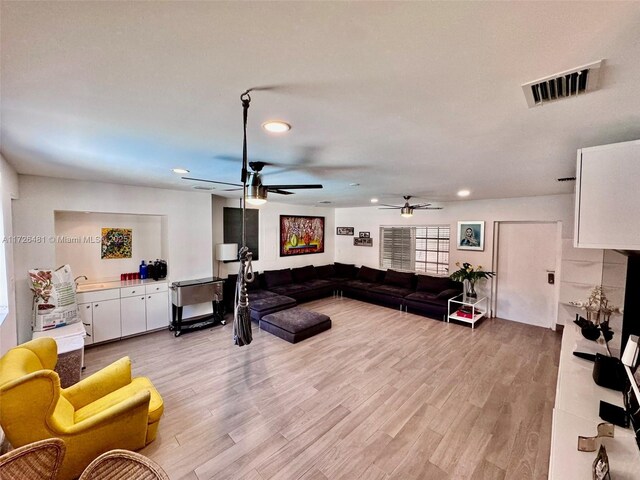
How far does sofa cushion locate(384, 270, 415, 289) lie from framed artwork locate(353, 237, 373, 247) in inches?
43.5

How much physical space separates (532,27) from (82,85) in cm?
179

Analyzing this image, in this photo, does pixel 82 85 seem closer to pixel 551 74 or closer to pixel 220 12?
pixel 220 12

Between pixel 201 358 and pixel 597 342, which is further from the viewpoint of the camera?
pixel 201 358

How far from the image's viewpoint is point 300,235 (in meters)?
7.41

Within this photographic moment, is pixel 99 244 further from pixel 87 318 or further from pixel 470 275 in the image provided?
pixel 470 275

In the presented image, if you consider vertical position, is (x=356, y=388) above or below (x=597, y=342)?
below

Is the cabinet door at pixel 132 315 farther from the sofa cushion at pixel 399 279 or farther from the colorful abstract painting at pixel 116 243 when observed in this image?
the sofa cushion at pixel 399 279

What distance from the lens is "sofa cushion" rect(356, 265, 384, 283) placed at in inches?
279

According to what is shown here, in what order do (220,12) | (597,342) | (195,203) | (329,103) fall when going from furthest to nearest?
(195,203)
(597,342)
(329,103)
(220,12)

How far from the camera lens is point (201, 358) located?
3715mm

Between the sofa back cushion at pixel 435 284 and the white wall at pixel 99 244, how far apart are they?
18.3 feet

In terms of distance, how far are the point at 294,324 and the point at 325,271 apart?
133 inches

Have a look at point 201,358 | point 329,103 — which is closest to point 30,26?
point 329,103

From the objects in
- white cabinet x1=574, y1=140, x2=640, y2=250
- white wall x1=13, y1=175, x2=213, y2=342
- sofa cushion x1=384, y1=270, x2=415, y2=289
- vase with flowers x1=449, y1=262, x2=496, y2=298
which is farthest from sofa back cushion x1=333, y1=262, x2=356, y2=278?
white cabinet x1=574, y1=140, x2=640, y2=250
